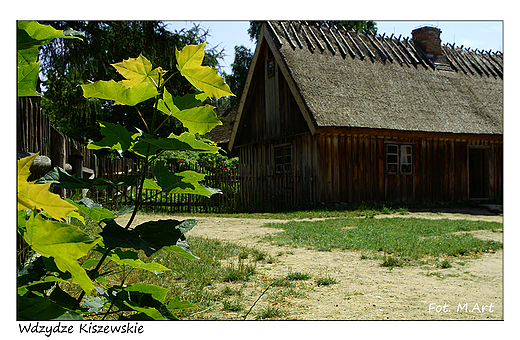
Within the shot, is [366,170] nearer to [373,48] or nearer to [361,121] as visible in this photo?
[361,121]

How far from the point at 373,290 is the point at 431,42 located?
18.4 metres

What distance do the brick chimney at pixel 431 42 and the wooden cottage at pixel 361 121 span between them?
0.18 ft

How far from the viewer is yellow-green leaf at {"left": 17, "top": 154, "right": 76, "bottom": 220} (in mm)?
844

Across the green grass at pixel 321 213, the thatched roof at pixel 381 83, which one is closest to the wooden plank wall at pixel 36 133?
the green grass at pixel 321 213

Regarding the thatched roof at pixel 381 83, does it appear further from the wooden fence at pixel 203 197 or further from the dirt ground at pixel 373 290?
the dirt ground at pixel 373 290

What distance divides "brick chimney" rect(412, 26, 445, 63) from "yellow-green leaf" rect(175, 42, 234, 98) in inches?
793

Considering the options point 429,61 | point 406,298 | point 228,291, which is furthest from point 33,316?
point 429,61

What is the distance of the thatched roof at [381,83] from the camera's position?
572 inches

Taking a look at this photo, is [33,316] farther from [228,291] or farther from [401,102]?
[401,102]

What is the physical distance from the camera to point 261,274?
447 cm

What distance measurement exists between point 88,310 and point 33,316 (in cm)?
31

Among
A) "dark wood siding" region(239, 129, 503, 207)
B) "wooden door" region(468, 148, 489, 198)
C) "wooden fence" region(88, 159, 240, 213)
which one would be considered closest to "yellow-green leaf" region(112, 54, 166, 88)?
"wooden fence" region(88, 159, 240, 213)

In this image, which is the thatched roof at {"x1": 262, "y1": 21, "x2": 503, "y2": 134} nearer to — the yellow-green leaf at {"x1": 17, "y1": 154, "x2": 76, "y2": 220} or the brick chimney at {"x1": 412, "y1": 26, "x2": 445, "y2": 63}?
the brick chimney at {"x1": 412, "y1": 26, "x2": 445, "y2": 63}

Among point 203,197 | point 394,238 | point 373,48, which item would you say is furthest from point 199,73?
point 373,48
